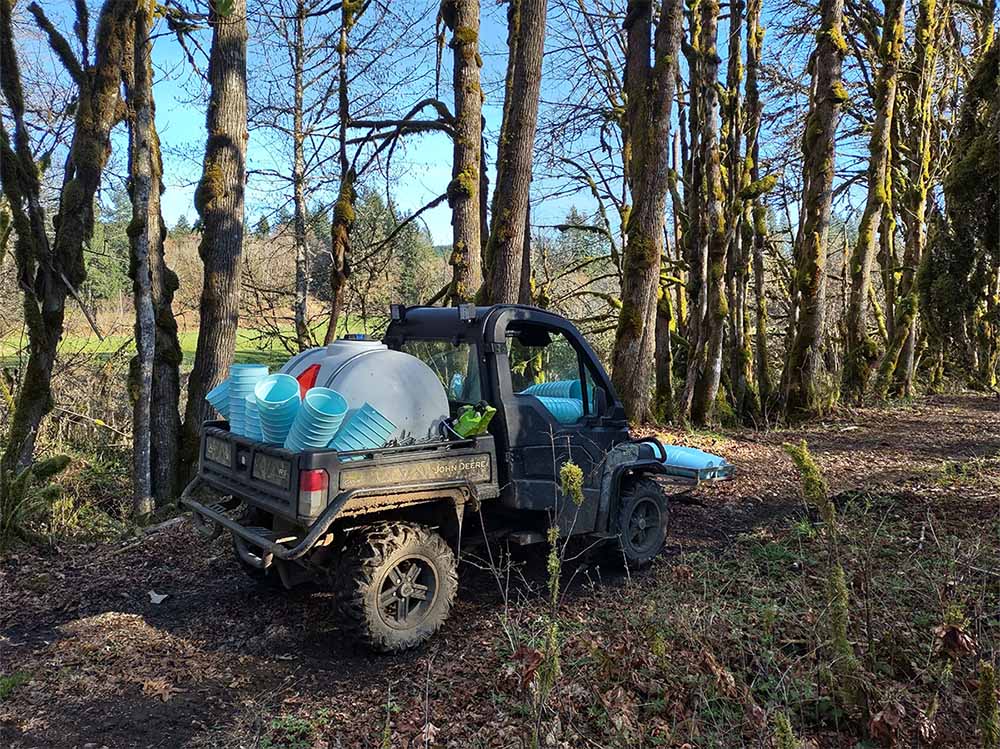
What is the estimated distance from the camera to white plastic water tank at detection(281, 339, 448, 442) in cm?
401

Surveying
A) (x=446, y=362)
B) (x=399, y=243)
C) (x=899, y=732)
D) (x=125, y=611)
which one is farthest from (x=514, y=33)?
(x=899, y=732)

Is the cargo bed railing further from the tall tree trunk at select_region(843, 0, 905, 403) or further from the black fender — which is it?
the tall tree trunk at select_region(843, 0, 905, 403)

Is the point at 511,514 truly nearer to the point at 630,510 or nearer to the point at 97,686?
the point at 630,510

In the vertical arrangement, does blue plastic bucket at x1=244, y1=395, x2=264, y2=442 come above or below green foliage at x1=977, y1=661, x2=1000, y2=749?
above

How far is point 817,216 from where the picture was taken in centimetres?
1216

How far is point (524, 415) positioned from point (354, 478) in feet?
4.38

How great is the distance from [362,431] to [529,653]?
1.69m

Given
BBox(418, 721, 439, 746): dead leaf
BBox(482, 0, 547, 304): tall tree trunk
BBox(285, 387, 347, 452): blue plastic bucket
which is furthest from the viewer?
BBox(482, 0, 547, 304): tall tree trunk

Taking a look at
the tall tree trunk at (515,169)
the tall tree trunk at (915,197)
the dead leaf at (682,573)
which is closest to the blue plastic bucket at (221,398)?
the dead leaf at (682,573)

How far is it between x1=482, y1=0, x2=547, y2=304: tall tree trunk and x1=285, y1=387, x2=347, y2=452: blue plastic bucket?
514 centimetres

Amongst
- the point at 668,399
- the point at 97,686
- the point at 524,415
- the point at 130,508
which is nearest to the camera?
the point at 97,686

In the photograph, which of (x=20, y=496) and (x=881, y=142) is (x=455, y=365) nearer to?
(x=20, y=496)

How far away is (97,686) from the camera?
356 cm

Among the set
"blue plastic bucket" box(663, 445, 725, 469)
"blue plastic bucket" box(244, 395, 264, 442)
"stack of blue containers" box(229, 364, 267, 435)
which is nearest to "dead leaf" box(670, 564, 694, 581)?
"blue plastic bucket" box(663, 445, 725, 469)
